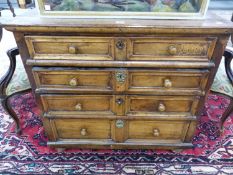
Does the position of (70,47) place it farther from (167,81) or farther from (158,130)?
(158,130)

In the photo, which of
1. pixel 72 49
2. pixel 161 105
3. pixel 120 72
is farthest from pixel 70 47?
pixel 161 105

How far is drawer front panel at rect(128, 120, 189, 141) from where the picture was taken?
1.52 m

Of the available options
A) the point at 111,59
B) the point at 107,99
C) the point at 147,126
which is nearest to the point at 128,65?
the point at 111,59

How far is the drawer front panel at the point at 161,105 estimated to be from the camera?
138 centimetres

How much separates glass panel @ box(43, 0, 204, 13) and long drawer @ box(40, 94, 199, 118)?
53 cm

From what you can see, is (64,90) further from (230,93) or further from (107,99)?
(230,93)

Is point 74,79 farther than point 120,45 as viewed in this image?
Yes

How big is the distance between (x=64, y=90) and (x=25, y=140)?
786 millimetres

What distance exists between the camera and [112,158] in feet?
5.45

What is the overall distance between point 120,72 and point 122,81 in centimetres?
6

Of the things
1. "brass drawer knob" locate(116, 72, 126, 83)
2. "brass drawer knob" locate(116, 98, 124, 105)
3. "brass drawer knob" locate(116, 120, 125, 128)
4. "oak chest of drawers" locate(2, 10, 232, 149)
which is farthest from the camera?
"brass drawer knob" locate(116, 120, 125, 128)

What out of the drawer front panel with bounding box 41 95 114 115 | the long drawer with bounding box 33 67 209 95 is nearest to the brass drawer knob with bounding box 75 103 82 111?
the drawer front panel with bounding box 41 95 114 115

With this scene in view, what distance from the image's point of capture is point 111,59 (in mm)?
1219

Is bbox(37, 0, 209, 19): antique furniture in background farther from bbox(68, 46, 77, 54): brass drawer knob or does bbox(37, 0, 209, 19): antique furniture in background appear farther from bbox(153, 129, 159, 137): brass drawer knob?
bbox(153, 129, 159, 137): brass drawer knob
